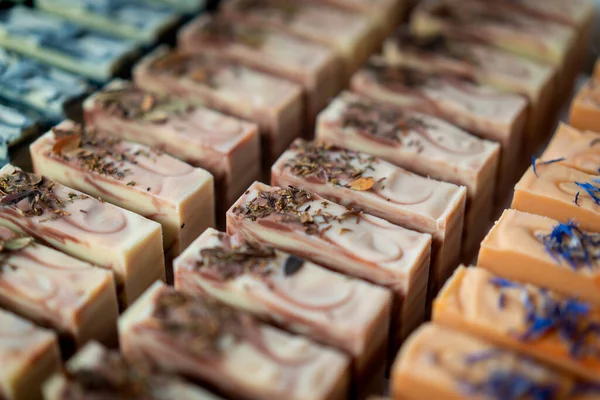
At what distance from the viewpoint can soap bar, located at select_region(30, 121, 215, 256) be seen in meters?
2.16

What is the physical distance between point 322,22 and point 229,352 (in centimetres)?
174

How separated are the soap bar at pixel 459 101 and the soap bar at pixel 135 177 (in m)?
0.80

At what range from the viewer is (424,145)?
2342 millimetres

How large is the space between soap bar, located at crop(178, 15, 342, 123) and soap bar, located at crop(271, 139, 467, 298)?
21.1 inches

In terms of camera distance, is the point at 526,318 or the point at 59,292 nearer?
the point at 526,318

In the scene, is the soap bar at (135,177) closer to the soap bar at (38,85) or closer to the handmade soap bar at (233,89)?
the soap bar at (38,85)

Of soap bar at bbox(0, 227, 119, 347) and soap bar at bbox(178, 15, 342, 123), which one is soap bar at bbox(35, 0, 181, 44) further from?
soap bar at bbox(0, 227, 119, 347)

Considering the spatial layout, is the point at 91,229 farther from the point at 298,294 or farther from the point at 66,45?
the point at 66,45

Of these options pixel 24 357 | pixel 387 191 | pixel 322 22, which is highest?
pixel 322 22

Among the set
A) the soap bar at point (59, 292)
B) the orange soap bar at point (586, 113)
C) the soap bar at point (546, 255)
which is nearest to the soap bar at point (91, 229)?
the soap bar at point (59, 292)

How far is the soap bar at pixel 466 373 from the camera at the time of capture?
1.57m

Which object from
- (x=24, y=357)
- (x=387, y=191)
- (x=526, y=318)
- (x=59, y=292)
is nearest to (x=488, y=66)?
(x=387, y=191)

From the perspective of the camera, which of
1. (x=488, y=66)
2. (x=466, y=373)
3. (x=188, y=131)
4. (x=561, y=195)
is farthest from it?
(x=488, y=66)

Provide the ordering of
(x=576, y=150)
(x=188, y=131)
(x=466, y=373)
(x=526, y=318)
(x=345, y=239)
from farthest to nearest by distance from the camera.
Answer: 1. (x=188, y=131)
2. (x=576, y=150)
3. (x=345, y=239)
4. (x=526, y=318)
5. (x=466, y=373)
